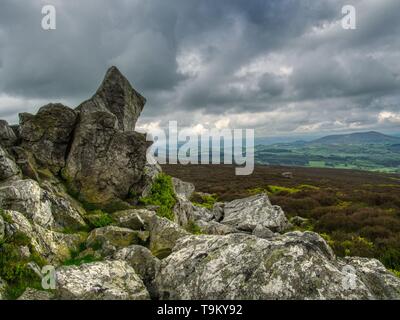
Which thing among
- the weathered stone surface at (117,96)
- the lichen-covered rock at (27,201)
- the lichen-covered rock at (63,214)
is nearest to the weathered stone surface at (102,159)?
the lichen-covered rock at (63,214)

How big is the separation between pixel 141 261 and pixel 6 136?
11510 mm

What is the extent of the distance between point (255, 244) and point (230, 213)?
1930cm

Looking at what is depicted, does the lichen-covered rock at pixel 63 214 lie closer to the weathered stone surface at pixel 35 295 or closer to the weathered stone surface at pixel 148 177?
the weathered stone surface at pixel 148 177

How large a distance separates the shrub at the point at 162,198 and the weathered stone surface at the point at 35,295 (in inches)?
392

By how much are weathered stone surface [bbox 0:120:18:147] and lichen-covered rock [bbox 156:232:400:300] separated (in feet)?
38.8

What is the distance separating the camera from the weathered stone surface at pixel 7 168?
14428 mm

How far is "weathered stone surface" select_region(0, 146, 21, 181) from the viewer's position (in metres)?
14.4

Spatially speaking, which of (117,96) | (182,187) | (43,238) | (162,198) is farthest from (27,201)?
(182,187)

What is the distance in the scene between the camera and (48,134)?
1761cm

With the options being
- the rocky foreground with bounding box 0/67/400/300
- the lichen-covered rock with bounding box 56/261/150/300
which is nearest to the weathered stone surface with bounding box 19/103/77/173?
the rocky foreground with bounding box 0/67/400/300

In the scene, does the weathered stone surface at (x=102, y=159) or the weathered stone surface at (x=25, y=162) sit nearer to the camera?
the weathered stone surface at (x=25, y=162)

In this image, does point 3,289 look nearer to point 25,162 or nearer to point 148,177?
point 25,162
